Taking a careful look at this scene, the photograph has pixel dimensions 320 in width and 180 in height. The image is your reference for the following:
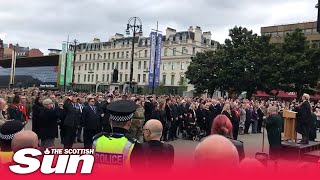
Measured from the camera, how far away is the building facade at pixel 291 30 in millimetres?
64856

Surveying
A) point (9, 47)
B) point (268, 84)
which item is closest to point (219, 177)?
point (268, 84)

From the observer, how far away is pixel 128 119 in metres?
4.21

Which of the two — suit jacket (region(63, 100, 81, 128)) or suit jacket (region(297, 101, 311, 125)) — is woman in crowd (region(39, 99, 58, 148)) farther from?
suit jacket (region(297, 101, 311, 125))

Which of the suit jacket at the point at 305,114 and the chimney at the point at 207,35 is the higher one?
the chimney at the point at 207,35

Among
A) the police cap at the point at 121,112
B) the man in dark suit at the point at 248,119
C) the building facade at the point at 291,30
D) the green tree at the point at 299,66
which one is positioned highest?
the building facade at the point at 291,30

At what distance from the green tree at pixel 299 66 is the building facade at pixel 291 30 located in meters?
21.1

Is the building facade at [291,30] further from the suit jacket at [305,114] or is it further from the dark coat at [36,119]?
the dark coat at [36,119]

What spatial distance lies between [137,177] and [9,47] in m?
157

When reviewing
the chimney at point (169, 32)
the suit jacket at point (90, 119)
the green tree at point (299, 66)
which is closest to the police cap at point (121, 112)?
the suit jacket at point (90, 119)

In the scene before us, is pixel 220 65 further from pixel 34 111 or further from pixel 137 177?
pixel 137 177

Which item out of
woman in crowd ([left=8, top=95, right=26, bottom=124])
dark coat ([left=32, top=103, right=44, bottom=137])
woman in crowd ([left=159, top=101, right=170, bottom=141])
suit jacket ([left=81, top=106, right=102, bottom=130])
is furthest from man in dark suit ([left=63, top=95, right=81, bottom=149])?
woman in crowd ([left=159, top=101, right=170, bottom=141])

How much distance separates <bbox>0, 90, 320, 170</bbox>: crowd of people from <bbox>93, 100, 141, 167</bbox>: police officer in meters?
0.01

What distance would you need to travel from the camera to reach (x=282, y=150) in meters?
10.7

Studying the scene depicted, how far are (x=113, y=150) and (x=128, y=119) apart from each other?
39 cm
